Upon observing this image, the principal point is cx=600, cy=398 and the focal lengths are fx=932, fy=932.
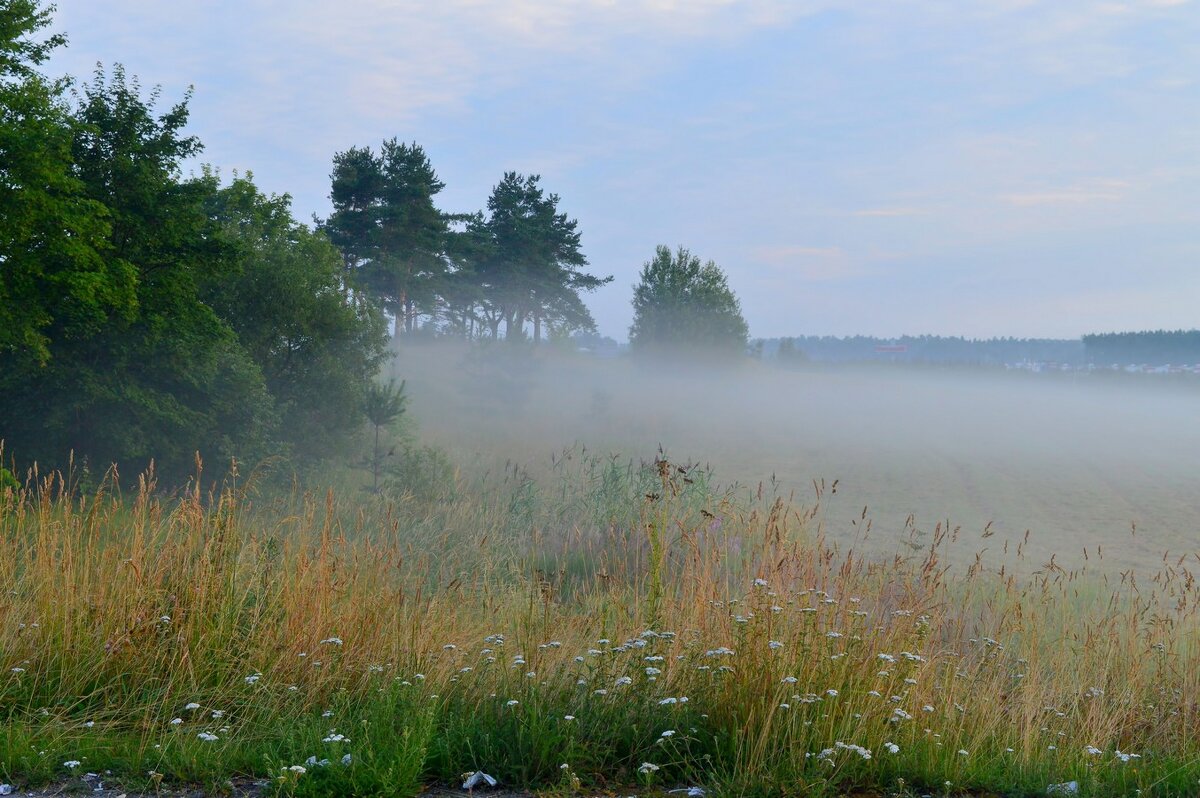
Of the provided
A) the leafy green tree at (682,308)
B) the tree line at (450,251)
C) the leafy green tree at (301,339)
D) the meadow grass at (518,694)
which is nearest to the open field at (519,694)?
the meadow grass at (518,694)

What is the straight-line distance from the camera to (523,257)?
2082 inches

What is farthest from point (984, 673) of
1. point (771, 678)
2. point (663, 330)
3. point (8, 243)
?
point (663, 330)

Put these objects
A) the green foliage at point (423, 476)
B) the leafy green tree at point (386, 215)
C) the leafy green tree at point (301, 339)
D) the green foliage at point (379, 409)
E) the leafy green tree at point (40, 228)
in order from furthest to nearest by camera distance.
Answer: the leafy green tree at point (386, 215) < the green foliage at point (379, 409) < the leafy green tree at point (301, 339) < the green foliage at point (423, 476) < the leafy green tree at point (40, 228)

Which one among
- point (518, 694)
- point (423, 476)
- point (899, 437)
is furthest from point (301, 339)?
point (899, 437)

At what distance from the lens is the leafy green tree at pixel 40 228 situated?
43.8 feet

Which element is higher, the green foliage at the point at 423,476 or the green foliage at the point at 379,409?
the green foliage at the point at 379,409

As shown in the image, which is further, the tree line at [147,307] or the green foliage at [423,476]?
the green foliage at [423,476]

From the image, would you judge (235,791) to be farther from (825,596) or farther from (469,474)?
(469,474)

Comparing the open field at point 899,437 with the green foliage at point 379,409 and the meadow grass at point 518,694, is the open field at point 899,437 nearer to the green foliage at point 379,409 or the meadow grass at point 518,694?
the green foliage at point 379,409

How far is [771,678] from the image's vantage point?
4.37 m

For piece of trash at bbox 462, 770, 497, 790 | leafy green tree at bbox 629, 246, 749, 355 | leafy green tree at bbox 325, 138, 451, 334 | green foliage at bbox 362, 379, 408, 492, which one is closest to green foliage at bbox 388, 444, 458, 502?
green foliage at bbox 362, 379, 408, 492

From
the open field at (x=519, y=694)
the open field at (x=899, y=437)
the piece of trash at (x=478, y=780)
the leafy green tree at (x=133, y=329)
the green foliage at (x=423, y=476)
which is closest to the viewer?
the piece of trash at (x=478, y=780)

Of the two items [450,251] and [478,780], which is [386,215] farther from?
[478,780]

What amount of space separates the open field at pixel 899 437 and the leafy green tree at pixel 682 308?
2.33 m
